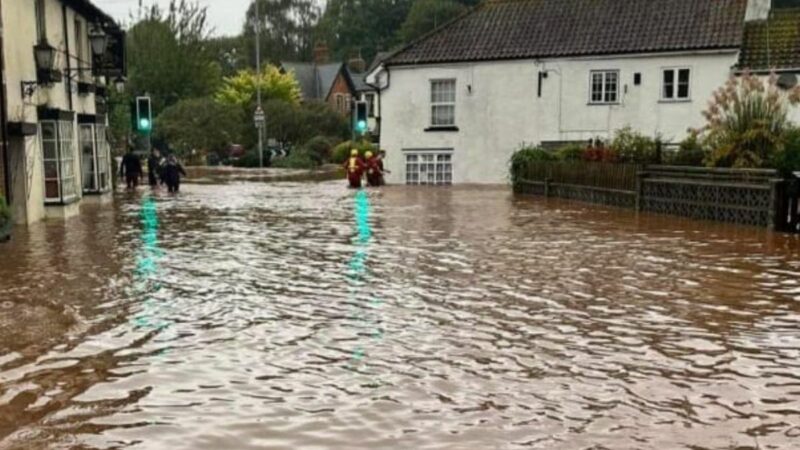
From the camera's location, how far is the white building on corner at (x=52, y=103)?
56.1 ft

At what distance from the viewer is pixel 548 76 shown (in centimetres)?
3334

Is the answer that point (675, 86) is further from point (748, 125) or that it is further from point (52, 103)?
point (52, 103)

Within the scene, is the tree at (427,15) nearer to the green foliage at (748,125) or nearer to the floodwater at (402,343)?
the green foliage at (748,125)

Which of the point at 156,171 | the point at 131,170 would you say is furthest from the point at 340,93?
the point at 131,170

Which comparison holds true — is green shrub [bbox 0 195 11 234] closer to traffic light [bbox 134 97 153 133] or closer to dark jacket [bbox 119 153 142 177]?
traffic light [bbox 134 97 153 133]

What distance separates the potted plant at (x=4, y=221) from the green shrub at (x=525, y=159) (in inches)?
664

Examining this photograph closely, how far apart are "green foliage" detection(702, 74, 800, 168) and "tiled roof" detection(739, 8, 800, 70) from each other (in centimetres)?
1200

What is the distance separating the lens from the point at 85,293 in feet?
32.9

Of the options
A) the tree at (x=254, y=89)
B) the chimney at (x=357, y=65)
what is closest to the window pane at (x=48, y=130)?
the tree at (x=254, y=89)

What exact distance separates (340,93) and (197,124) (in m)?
27.4

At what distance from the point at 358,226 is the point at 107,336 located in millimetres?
9920

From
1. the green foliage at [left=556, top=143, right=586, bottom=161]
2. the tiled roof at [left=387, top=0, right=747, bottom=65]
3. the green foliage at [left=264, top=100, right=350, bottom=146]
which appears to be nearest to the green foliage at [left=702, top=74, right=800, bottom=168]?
the green foliage at [left=556, top=143, right=586, bottom=161]

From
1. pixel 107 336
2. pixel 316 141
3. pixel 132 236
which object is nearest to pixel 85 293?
pixel 107 336

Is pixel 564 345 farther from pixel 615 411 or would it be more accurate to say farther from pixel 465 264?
pixel 465 264
